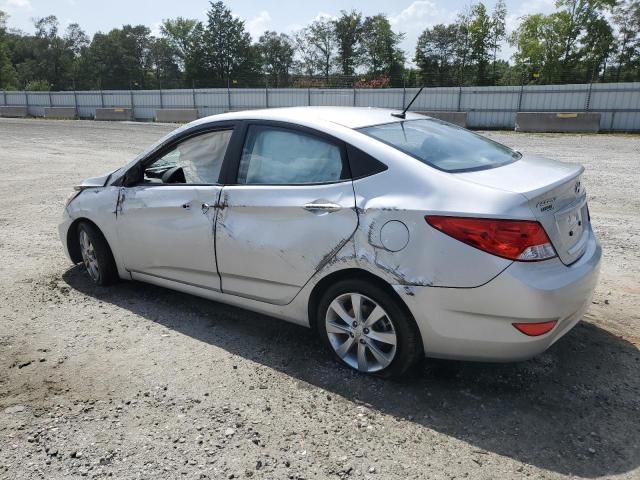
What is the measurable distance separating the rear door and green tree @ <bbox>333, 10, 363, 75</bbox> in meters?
75.5

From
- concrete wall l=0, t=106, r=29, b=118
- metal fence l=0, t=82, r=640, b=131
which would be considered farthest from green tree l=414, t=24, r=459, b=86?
concrete wall l=0, t=106, r=29, b=118

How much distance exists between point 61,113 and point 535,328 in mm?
40537

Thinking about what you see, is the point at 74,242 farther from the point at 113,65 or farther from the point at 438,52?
the point at 113,65

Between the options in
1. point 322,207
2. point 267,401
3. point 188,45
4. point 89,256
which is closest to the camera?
point 267,401

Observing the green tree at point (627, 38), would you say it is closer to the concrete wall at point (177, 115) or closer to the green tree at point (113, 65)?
the concrete wall at point (177, 115)

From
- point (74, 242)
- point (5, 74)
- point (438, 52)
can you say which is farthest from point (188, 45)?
point (74, 242)

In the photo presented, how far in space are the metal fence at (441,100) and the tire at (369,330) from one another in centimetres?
2388

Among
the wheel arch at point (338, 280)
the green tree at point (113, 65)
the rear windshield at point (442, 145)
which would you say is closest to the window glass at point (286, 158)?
the rear windshield at point (442, 145)

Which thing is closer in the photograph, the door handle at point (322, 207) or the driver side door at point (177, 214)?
the door handle at point (322, 207)

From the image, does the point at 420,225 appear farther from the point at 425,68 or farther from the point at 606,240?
the point at 425,68

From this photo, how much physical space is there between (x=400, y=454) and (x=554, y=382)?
119cm

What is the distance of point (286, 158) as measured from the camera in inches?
142

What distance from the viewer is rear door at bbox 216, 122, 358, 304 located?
3252 mm

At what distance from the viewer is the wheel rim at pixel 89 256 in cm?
488
